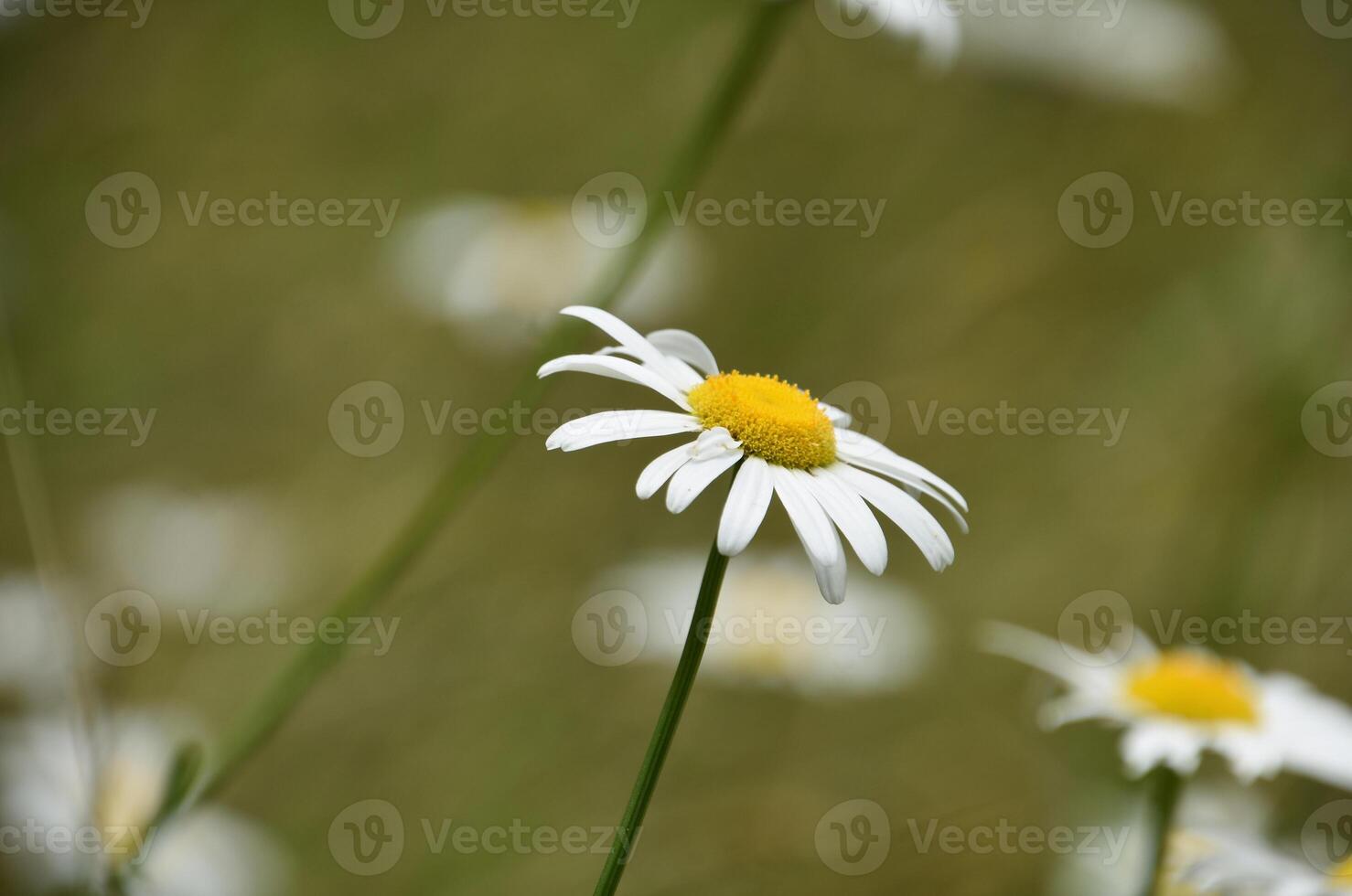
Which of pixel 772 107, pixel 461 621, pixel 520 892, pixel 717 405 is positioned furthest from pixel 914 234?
pixel 717 405

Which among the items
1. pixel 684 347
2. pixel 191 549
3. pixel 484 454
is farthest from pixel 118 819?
pixel 684 347

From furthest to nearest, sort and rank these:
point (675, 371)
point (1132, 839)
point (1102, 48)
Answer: point (1102, 48)
point (1132, 839)
point (675, 371)

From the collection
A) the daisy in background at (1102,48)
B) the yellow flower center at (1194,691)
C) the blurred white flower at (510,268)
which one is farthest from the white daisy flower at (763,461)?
the daisy in background at (1102,48)

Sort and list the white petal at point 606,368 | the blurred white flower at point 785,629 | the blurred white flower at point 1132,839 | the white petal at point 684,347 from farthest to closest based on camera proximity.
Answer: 1. the blurred white flower at point 785,629
2. the blurred white flower at point 1132,839
3. the white petal at point 684,347
4. the white petal at point 606,368

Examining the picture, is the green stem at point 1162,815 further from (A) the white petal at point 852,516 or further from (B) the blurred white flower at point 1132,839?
(A) the white petal at point 852,516

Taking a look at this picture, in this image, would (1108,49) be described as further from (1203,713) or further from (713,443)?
(713,443)

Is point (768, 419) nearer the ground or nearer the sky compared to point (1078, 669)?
nearer the ground
